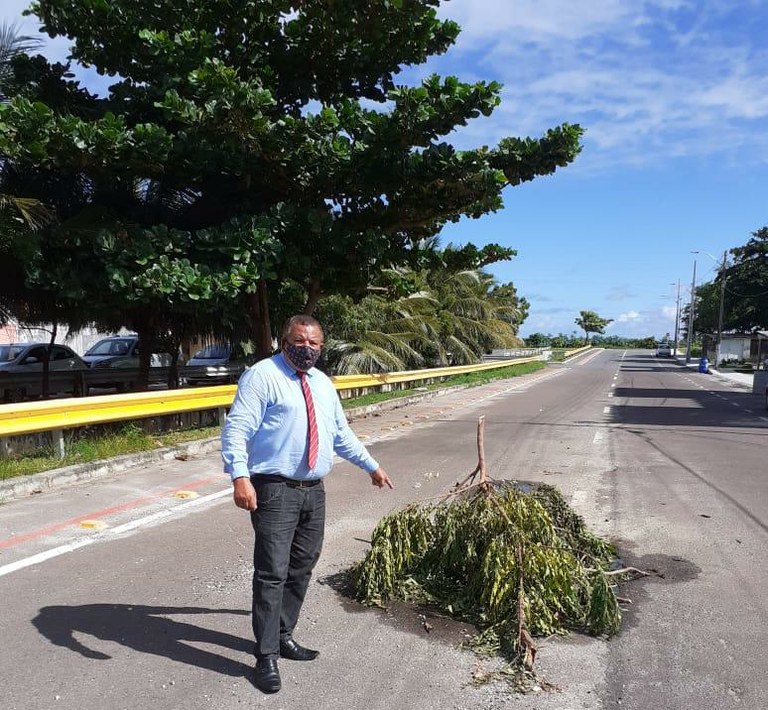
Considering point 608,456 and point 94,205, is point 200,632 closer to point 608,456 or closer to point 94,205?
point 608,456

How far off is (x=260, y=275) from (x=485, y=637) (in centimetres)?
844

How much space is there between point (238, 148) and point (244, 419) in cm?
→ 856

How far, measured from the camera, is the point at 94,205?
11.8 m

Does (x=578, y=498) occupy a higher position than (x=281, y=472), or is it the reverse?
(x=281, y=472)

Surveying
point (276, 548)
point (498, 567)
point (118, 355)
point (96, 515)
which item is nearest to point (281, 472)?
point (276, 548)

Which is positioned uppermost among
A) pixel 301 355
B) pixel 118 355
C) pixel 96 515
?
pixel 301 355

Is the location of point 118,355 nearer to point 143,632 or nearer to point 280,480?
point 143,632

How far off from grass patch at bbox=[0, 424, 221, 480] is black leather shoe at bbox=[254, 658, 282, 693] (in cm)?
561

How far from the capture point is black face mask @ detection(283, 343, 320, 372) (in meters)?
3.77

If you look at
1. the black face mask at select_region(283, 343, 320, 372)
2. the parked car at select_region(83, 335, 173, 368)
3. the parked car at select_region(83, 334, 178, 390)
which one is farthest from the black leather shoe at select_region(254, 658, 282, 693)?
the parked car at select_region(83, 335, 173, 368)

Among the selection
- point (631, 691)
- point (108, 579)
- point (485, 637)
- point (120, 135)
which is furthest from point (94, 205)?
point (631, 691)

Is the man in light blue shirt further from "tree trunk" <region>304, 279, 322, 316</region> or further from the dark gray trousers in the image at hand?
"tree trunk" <region>304, 279, 322, 316</region>

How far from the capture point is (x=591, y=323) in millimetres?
143875

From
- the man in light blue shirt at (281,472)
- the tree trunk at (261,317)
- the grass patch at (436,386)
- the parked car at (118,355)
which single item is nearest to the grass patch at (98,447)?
the tree trunk at (261,317)
